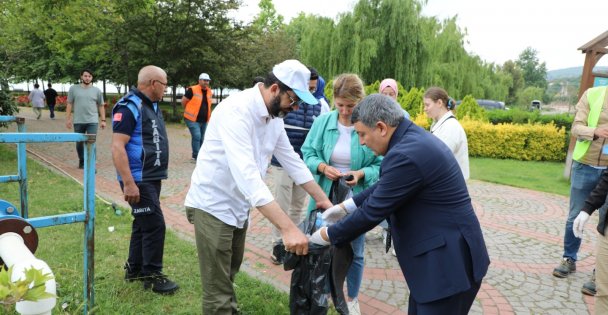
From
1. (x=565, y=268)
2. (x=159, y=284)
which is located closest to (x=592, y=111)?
(x=565, y=268)

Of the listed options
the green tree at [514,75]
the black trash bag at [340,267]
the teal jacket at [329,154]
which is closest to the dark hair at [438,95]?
the teal jacket at [329,154]

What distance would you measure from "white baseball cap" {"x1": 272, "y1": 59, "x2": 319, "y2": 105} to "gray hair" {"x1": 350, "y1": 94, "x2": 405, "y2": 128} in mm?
308

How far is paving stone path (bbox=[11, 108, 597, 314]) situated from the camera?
3.72m

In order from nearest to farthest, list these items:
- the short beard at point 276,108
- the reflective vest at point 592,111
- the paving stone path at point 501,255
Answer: the short beard at point 276,108 < the paving stone path at point 501,255 < the reflective vest at point 592,111

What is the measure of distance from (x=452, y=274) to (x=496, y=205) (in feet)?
20.4

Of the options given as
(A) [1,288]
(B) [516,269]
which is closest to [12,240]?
(A) [1,288]

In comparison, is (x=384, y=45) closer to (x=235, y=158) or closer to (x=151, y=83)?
(x=151, y=83)

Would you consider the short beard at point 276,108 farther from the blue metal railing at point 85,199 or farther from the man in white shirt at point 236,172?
the blue metal railing at point 85,199

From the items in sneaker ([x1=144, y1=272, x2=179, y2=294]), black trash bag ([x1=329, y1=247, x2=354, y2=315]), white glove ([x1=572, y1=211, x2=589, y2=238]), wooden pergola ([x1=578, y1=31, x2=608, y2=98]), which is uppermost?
wooden pergola ([x1=578, y1=31, x2=608, y2=98])

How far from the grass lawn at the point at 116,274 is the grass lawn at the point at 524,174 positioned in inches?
306

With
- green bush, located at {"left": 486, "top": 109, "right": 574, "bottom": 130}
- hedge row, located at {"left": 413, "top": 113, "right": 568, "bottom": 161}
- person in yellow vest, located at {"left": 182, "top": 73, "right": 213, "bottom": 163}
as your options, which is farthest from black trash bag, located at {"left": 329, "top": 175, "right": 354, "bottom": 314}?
green bush, located at {"left": 486, "top": 109, "right": 574, "bottom": 130}

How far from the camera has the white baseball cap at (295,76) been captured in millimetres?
2193

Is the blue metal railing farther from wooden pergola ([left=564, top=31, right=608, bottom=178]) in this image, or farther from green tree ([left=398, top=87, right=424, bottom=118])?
green tree ([left=398, top=87, right=424, bottom=118])

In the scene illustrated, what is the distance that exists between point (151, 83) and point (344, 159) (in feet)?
5.66
